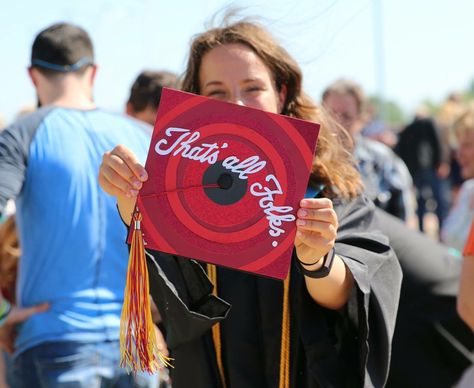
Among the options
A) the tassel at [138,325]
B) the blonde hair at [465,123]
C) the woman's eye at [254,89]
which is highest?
the woman's eye at [254,89]

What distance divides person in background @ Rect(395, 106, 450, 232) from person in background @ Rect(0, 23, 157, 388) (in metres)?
6.28

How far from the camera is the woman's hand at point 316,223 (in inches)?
67.9

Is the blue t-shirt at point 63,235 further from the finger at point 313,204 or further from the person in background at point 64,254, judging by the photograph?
the finger at point 313,204

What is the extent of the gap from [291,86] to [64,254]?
1.06 m

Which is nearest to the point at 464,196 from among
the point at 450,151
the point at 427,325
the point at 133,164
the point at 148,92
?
the point at 427,325

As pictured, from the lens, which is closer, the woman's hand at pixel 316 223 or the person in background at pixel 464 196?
the woman's hand at pixel 316 223

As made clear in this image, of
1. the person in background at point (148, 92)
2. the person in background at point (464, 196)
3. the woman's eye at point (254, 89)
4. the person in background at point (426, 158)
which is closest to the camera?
the woman's eye at point (254, 89)

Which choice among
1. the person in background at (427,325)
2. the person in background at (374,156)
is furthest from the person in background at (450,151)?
the person in background at (427,325)

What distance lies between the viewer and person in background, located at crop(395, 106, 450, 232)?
28.2 ft

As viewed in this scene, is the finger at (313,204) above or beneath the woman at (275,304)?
above

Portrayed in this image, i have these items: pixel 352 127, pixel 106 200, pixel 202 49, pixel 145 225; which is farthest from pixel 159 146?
pixel 352 127

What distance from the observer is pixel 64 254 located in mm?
2748

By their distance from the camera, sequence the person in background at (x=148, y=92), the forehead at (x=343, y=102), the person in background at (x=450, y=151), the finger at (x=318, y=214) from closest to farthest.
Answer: the finger at (x=318, y=214), the person in background at (x=148, y=92), the forehead at (x=343, y=102), the person in background at (x=450, y=151)

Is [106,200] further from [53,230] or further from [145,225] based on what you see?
[145,225]
